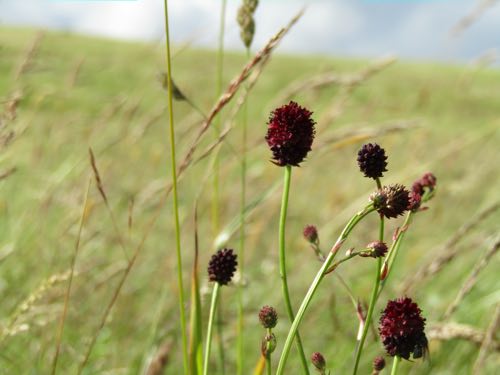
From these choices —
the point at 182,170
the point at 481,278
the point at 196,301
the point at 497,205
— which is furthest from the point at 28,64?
the point at 481,278

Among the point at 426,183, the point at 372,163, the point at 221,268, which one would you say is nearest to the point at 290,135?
the point at 372,163

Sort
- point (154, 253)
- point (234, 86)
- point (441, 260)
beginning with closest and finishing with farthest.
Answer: point (234, 86) → point (441, 260) → point (154, 253)

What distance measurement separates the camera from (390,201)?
2.54 ft

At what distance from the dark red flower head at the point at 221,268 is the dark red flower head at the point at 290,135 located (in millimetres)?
187

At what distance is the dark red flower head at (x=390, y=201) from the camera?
2.50 feet

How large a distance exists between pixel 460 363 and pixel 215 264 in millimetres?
1509

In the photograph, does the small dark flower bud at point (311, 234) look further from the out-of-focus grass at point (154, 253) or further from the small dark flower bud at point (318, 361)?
the out-of-focus grass at point (154, 253)

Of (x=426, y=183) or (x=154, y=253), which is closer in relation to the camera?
(x=426, y=183)

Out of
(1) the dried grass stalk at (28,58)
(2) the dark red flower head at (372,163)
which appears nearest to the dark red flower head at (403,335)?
(2) the dark red flower head at (372,163)

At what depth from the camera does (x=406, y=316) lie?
79 cm

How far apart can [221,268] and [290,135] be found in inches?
9.5

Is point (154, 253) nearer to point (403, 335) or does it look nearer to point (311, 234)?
point (311, 234)

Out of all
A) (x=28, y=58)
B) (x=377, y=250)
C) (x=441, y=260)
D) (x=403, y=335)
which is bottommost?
(x=441, y=260)

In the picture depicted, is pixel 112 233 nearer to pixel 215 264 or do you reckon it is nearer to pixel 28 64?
pixel 28 64
